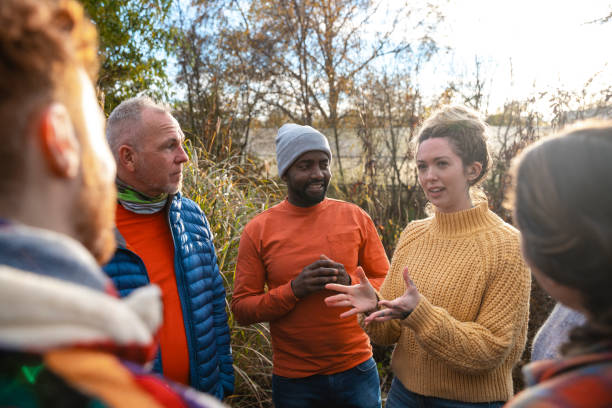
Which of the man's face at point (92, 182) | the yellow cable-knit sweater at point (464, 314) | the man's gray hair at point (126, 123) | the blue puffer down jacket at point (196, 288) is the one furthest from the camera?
the man's gray hair at point (126, 123)

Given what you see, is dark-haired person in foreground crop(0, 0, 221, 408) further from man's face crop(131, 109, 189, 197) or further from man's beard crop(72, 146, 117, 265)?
man's face crop(131, 109, 189, 197)

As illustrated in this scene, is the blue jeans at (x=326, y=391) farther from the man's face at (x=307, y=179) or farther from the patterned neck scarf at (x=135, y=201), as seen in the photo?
the patterned neck scarf at (x=135, y=201)

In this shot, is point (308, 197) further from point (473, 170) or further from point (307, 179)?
point (473, 170)

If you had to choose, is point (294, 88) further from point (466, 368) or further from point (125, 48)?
point (466, 368)

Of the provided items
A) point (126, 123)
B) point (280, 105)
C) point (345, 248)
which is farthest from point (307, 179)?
point (280, 105)

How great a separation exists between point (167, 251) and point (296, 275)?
69 cm

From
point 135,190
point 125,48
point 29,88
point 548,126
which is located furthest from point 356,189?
point 125,48

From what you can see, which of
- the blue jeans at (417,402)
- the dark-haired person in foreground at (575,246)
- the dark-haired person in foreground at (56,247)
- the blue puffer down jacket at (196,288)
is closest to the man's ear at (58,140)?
the dark-haired person in foreground at (56,247)

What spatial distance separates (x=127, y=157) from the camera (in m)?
2.21

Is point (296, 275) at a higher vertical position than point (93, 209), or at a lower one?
lower

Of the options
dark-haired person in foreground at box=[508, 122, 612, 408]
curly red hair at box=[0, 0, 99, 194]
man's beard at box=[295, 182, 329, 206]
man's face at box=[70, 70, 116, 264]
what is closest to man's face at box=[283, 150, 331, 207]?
man's beard at box=[295, 182, 329, 206]

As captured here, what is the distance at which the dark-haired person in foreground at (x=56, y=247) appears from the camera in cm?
59

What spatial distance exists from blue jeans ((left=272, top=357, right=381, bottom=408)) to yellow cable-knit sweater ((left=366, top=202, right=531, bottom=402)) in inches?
11.8

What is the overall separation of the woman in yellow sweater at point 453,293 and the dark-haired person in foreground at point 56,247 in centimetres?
130
